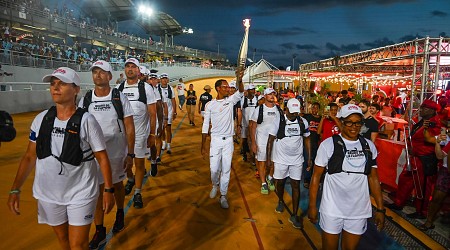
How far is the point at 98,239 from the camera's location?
13.2 ft

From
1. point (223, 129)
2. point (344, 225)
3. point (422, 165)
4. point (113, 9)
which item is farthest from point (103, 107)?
point (113, 9)

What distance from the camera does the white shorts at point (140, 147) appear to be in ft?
17.9

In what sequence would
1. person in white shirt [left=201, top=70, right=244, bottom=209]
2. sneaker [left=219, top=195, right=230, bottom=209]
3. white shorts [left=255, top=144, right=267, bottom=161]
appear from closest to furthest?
sneaker [left=219, top=195, right=230, bottom=209]
person in white shirt [left=201, top=70, right=244, bottom=209]
white shorts [left=255, top=144, right=267, bottom=161]

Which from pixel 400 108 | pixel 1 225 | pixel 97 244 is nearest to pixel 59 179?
pixel 97 244

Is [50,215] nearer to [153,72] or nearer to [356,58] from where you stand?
[153,72]

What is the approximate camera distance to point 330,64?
16.5 m

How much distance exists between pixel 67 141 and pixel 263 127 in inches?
182

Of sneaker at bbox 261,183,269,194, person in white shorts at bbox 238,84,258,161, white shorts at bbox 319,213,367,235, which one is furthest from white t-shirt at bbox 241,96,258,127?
white shorts at bbox 319,213,367,235

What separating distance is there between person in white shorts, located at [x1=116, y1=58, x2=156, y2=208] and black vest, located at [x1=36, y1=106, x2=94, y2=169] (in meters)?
2.61

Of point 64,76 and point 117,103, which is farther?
point 117,103

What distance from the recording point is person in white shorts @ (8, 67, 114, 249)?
276 centimetres

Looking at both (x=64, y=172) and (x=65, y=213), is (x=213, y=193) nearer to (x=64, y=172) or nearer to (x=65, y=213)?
(x=65, y=213)

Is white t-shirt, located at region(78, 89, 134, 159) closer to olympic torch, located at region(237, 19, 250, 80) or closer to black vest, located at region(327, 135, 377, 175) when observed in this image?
olympic torch, located at region(237, 19, 250, 80)

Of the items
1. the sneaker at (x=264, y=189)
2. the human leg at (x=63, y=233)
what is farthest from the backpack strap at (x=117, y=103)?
the sneaker at (x=264, y=189)
